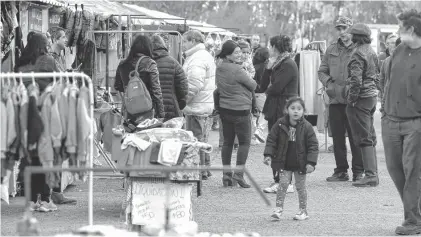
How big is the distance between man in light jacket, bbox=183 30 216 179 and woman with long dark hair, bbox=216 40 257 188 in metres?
0.57

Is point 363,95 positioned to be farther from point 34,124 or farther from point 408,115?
point 34,124

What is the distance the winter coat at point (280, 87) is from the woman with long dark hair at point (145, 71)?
2015 millimetres

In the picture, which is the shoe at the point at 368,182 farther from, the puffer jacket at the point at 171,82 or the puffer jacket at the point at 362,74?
the puffer jacket at the point at 171,82

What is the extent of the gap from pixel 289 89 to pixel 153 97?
2338 mm

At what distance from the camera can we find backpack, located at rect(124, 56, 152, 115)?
10.5 meters

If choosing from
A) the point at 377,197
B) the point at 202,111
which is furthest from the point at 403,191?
the point at 202,111

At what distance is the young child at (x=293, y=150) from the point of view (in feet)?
33.0

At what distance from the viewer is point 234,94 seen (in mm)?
12242

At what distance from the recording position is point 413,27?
913 centimetres

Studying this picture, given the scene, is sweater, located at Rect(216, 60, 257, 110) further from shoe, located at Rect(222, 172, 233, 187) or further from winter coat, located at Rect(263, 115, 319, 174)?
winter coat, located at Rect(263, 115, 319, 174)

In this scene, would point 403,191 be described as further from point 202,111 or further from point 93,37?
point 93,37

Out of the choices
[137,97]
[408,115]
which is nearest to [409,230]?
[408,115]

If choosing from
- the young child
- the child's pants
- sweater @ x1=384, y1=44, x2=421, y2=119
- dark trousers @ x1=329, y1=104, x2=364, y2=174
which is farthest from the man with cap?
sweater @ x1=384, y1=44, x2=421, y2=119

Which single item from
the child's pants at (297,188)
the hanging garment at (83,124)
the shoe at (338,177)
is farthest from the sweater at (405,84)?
the shoe at (338,177)
